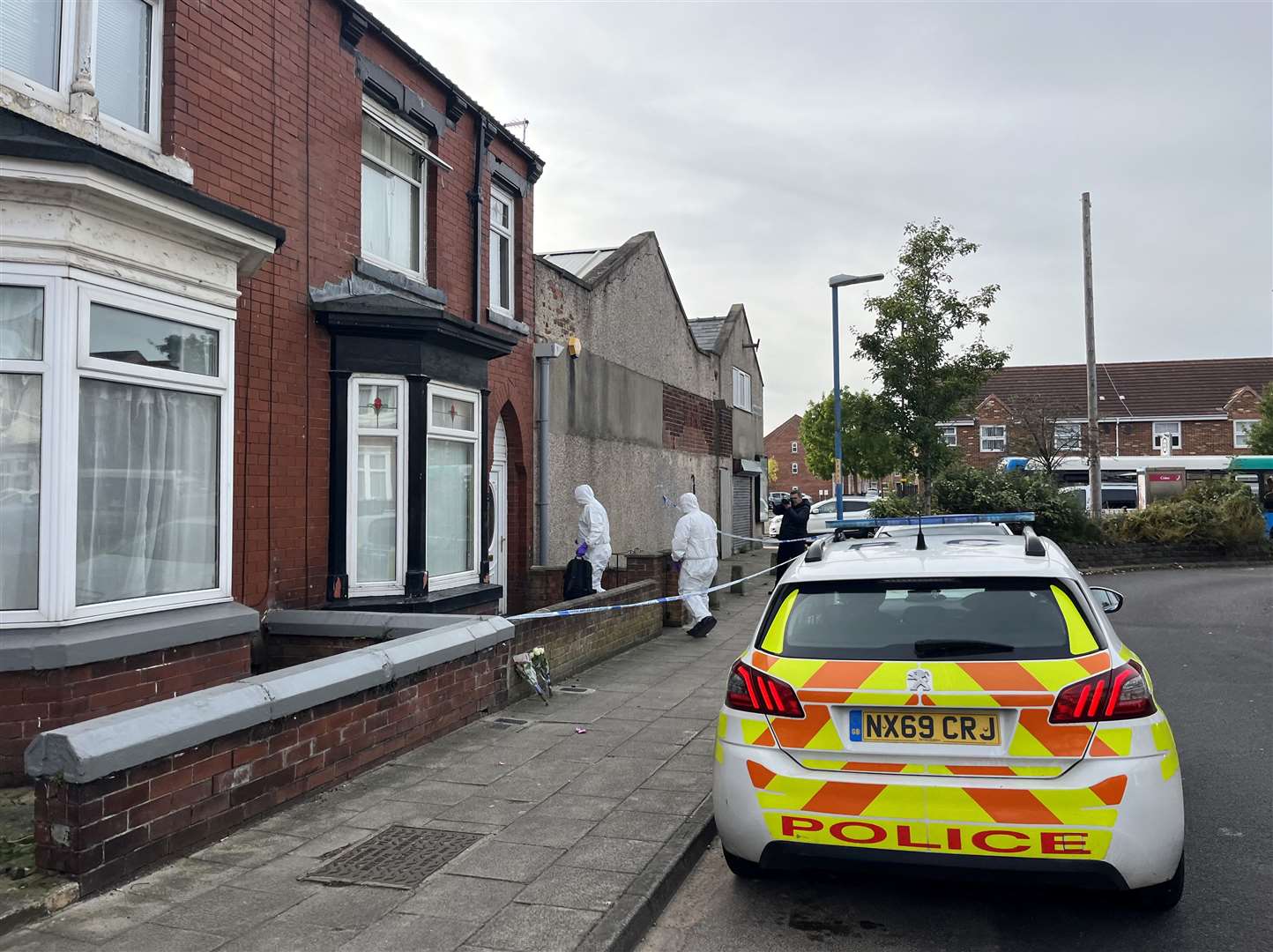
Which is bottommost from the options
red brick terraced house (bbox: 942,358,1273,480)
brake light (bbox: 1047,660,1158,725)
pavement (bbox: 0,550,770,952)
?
pavement (bbox: 0,550,770,952)

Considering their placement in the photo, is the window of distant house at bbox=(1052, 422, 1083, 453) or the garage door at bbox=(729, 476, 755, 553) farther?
the window of distant house at bbox=(1052, 422, 1083, 453)

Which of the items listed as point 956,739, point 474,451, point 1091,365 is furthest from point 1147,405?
point 956,739

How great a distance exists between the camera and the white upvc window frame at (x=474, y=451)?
970cm

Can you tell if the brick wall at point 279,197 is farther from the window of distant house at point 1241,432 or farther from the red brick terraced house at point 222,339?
the window of distant house at point 1241,432

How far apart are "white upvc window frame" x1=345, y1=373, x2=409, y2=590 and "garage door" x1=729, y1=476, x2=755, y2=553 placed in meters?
16.3

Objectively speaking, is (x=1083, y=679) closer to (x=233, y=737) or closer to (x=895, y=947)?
(x=895, y=947)

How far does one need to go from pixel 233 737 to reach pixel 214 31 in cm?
544

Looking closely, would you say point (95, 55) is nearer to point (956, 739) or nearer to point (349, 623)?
point (349, 623)

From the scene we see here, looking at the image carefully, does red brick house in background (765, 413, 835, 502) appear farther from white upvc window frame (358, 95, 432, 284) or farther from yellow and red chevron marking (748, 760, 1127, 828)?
yellow and red chevron marking (748, 760, 1127, 828)

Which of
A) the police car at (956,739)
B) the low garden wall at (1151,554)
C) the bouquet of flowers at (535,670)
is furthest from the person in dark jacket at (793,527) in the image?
the police car at (956,739)

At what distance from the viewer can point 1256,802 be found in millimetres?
5711

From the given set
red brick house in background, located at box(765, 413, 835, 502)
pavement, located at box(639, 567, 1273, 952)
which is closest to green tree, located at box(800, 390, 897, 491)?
pavement, located at box(639, 567, 1273, 952)

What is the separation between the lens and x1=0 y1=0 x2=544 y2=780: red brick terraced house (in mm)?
5484

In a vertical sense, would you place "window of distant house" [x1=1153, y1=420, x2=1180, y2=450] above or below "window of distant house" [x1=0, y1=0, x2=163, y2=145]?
above
